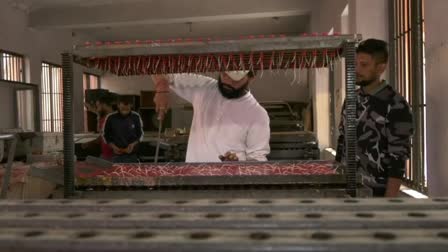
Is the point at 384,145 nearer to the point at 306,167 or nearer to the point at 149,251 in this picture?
the point at 306,167

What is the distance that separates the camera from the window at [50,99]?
25.9 ft

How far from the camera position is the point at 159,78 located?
2234 mm

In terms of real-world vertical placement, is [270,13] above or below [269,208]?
above

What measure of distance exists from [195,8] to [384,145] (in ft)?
18.3

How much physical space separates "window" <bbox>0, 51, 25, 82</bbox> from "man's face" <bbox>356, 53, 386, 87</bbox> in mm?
5960

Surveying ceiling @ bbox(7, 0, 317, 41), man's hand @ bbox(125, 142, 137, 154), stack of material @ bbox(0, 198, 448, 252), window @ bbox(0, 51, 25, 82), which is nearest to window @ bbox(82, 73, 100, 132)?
window @ bbox(0, 51, 25, 82)

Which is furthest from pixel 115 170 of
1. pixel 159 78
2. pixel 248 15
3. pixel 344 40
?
pixel 248 15

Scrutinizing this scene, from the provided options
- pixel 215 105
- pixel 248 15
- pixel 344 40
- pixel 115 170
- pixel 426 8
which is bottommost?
pixel 115 170

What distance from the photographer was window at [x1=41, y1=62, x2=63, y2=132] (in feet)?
25.9

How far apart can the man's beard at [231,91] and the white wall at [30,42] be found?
3816mm

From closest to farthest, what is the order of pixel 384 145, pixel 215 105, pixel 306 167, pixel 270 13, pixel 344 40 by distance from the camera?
pixel 344 40, pixel 384 145, pixel 306 167, pixel 215 105, pixel 270 13

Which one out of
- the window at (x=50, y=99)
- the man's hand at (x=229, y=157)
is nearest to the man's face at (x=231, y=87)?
the man's hand at (x=229, y=157)

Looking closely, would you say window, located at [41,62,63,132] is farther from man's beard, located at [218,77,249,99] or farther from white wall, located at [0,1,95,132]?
man's beard, located at [218,77,249,99]

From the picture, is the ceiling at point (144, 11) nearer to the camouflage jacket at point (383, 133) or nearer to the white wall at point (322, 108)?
the white wall at point (322, 108)
